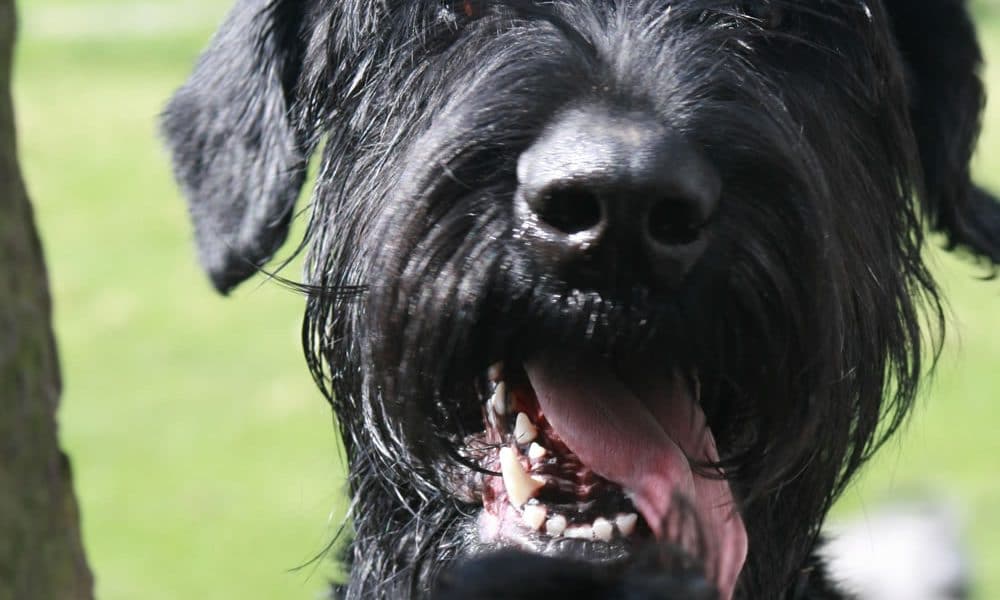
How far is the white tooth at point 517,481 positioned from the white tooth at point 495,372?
0.49ft

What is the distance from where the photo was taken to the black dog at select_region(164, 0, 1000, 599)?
2621mm

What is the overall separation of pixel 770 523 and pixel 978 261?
1.43 m

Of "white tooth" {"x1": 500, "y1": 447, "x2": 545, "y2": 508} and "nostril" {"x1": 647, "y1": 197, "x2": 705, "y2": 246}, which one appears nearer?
"nostril" {"x1": 647, "y1": 197, "x2": 705, "y2": 246}

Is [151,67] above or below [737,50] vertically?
below

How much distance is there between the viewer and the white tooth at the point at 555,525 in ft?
9.19

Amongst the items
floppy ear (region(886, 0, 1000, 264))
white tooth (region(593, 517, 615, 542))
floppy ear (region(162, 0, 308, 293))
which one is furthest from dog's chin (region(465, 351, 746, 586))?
floppy ear (region(886, 0, 1000, 264))

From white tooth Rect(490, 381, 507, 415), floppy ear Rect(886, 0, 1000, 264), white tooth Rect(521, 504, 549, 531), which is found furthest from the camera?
floppy ear Rect(886, 0, 1000, 264)

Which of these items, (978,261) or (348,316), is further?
(978,261)

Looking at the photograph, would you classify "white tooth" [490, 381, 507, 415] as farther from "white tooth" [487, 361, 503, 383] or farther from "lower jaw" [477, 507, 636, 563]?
"lower jaw" [477, 507, 636, 563]

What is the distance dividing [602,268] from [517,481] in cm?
55

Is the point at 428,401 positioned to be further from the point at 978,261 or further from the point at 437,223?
the point at 978,261

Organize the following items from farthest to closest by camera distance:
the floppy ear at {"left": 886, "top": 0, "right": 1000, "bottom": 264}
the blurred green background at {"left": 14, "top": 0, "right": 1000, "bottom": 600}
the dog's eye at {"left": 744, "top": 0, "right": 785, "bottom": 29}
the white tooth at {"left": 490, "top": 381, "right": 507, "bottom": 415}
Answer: the blurred green background at {"left": 14, "top": 0, "right": 1000, "bottom": 600} < the floppy ear at {"left": 886, "top": 0, "right": 1000, "bottom": 264} < the dog's eye at {"left": 744, "top": 0, "right": 785, "bottom": 29} < the white tooth at {"left": 490, "top": 381, "right": 507, "bottom": 415}

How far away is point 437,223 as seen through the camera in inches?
108

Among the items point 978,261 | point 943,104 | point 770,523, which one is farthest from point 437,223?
point 978,261
